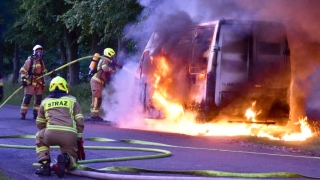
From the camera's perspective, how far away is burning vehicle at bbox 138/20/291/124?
12578mm

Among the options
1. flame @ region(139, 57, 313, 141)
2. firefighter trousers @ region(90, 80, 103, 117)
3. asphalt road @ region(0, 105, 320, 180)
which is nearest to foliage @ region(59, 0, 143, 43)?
firefighter trousers @ region(90, 80, 103, 117)

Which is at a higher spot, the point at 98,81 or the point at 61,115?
the point at 98,81

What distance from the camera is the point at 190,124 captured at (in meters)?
13.5

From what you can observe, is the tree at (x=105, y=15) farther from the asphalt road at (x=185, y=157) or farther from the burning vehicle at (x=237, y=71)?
the asphalt road at (x=185, y=157)

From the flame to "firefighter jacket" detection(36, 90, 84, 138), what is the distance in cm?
463

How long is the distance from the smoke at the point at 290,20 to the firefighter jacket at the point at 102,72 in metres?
1.84

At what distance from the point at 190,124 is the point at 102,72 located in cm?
395

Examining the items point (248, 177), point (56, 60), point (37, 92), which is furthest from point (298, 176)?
point (56, 60)

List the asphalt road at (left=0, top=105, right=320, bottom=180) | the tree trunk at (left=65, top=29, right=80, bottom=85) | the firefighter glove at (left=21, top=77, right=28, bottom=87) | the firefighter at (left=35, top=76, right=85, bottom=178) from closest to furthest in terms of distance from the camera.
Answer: the firefighter at (left=35, top=76, right=85, bottom=178) < the asphalt road at (left=0, top=105, right=320, bottom=180) < the firefighter glove at (left=21, top=77, right=28, bottom=87) < the tree trunk at (left=65, top=29, right=80, bottom=85)

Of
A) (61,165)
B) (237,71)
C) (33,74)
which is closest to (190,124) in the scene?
(237,71)

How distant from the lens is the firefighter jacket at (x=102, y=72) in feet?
54.1

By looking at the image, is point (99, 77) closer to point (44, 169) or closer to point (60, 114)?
point (60, 114)

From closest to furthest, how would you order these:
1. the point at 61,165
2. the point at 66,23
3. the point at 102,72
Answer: the point at 61,165, the point at 102,72, the point at 66,23

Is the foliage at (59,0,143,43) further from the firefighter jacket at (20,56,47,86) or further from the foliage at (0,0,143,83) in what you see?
the firefighter jacket at (20,56,47,86)
